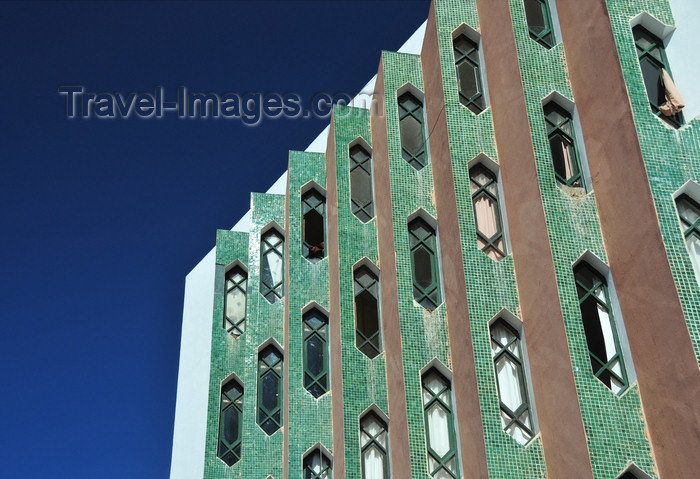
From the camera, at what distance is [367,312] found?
460 inches

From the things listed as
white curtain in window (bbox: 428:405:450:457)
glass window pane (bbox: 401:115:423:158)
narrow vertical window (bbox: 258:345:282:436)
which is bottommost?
white curtain in window (bbox: 428:405:450:457)

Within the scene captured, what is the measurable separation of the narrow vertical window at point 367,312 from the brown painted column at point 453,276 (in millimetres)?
1512

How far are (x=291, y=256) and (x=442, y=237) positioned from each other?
312 cm

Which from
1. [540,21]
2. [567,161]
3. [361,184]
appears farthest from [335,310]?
[540,21]

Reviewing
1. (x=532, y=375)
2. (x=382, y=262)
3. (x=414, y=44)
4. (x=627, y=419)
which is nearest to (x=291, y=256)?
(x=382, y=262)

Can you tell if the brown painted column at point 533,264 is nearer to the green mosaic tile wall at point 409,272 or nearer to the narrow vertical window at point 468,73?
the narrow vertical window at point 468,73

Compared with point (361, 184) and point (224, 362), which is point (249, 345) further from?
point (361, 184)

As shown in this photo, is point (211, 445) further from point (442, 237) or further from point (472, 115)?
point (472, 115)

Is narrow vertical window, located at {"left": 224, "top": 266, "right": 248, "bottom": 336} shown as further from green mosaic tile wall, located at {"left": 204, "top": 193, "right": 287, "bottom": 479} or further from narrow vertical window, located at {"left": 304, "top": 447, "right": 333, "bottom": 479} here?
narrow vertical window, located at {"left": 304, "top": 447, "right": 333, "bottom": 479}

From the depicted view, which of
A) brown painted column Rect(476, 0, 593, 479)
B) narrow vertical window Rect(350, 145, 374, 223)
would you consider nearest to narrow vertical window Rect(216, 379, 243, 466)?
narrow vertical window Rect(350, 145, 374, 223)

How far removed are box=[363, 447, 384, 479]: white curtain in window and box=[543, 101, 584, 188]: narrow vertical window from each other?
14.1 feet

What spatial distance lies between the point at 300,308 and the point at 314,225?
5.36 ft

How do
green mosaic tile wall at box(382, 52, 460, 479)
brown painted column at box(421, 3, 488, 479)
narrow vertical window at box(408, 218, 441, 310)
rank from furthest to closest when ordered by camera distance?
narrow vertical window at box(408, 218, 441, 310) → green mosaic tile wall at box(382, 52, 460, 479) → brown painted column at box(421, 3, 488, 479)

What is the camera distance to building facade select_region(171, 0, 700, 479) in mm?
7957
